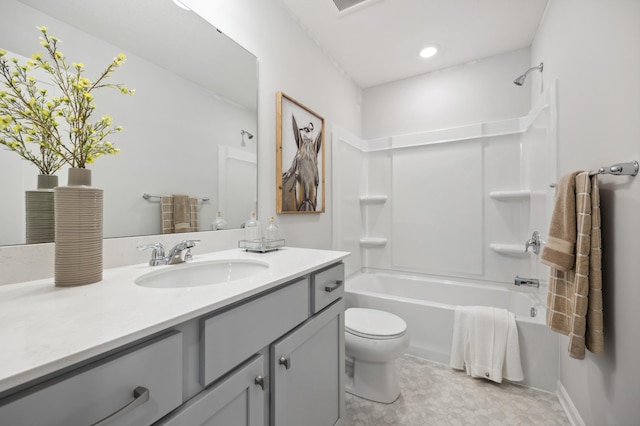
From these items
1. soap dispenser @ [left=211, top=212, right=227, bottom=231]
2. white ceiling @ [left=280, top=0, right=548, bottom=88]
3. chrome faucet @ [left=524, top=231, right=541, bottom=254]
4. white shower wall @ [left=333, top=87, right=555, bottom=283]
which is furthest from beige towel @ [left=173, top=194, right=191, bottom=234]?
chrome faucet @ [left=524, top=231, right=541, bottom=254]

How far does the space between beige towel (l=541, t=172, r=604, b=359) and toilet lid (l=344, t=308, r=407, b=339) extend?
0.78m

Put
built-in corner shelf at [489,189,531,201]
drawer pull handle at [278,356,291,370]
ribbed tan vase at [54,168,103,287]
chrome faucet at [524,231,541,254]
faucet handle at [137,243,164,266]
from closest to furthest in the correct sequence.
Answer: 1. ribbed tan vase at [54,168,103,287]
2. drawer pull handle at [278,356,291,370]
3. faucet handle at [137,243,164,266]
4. chrome faucet at [524,231,541,254]
5. built-in corner shelf at [489,189,531,201]

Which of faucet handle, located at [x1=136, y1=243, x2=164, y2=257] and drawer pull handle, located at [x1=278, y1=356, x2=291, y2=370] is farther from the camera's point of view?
faucet handle, located at [x1=136, y1=243, x2=164, y2=257]

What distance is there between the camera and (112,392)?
1.51 feet

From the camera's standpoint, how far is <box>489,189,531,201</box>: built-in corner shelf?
7.48ft

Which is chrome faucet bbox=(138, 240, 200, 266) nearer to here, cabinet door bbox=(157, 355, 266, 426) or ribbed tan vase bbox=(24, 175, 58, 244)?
ribbed tan vase bbox=(24, 175, 58, 244)

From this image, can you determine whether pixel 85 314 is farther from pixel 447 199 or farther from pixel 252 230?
pixel 447 199

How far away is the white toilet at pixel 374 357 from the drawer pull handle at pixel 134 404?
1.31 meters

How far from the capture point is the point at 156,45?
1129 millimetres

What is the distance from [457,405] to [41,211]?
2150 millimetres

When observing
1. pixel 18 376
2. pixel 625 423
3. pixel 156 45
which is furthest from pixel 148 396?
pixel 625 423

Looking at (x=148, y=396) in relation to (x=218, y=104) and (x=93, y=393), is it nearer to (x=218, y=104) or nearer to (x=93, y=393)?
(x=93, y=393)

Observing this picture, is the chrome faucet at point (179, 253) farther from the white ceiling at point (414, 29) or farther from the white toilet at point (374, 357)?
the white ceiling at point (414, 29)

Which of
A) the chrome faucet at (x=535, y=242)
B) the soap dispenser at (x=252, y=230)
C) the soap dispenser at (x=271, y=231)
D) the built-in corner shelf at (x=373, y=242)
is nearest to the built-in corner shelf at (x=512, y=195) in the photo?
the chrome faucet at (x=535, y=242)
